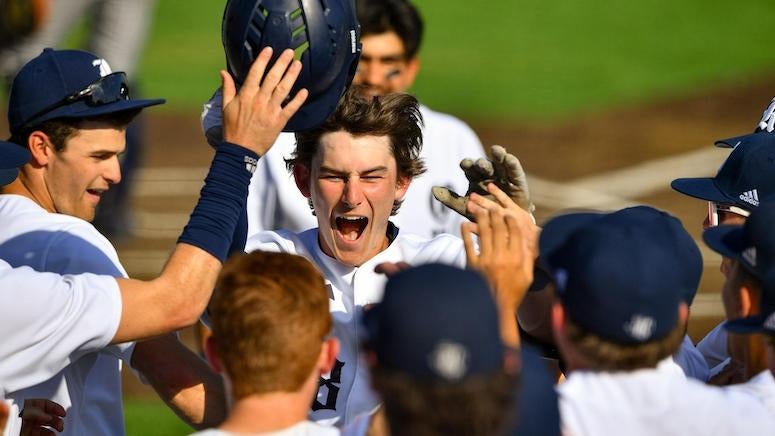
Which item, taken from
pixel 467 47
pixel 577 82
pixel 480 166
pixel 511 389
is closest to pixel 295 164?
pixel 480 166

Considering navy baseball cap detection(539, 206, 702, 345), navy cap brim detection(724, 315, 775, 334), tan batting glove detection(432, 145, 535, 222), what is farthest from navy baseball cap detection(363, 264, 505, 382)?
tan batting glove detection(432, 145, 535, 222)

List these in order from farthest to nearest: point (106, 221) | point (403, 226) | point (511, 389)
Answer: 1. point (106, 221)
2. point (403, 226)
3. point (511, 389)

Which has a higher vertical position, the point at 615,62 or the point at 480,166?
the point at 480,166

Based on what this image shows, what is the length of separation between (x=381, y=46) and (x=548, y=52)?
1405 cm

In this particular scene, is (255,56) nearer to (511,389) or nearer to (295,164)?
(295,164)

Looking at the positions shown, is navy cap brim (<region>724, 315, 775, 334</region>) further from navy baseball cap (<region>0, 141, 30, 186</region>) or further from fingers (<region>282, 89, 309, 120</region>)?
navy baseball cap (<region>0, 141, 30, 186</region>)

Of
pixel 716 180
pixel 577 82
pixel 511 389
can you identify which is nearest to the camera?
pixel 511 389

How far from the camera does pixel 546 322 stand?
438 cm

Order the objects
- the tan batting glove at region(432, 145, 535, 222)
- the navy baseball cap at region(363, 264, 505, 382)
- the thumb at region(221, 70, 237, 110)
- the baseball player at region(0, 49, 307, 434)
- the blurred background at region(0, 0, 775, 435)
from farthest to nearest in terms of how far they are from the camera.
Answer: the blurred background at region(0, 0, 775, 435) < the tan batting glove at region(432, 145, 535, 222) < the thumb at region(221, 70, 237, 110) < the baseball player at region(0, 49, 307, 434) < the navy baseball cap at region(363, 264, 505, 382)

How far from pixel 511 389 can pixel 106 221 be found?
Result: 9756 millimetres

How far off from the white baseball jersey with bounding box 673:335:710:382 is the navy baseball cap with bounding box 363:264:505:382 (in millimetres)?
1687

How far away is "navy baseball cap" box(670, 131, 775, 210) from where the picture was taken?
190 inches

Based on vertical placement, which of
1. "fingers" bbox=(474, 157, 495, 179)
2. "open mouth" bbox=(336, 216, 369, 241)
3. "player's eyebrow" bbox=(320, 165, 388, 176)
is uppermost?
"fingers" bbox=(474, 157, 495, 179)

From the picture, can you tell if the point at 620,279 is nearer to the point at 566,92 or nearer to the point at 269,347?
the point at 269,347
